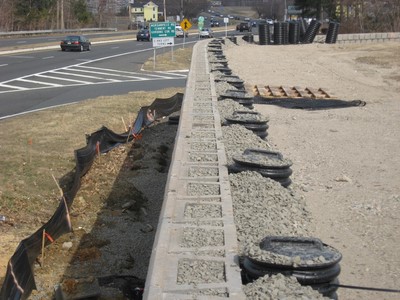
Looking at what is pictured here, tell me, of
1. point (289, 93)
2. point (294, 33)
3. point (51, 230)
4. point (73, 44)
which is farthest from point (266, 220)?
point (294, 33)

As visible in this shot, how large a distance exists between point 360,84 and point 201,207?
26227 mm

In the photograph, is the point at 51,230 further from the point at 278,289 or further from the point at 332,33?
the point at 332,33

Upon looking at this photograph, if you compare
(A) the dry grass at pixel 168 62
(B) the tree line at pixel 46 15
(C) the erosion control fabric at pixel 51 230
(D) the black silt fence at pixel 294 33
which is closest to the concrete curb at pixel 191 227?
(C) the erosion control fabric at pixel 51 230

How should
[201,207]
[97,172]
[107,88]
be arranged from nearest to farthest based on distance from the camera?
[201,207] < [97,172] < [107,88]

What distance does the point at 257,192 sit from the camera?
8359 millimetres

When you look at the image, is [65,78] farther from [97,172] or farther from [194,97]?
[97,172]

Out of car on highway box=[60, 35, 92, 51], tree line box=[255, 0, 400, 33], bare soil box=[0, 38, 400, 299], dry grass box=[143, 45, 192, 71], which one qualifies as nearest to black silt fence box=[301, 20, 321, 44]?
tree line box=[255, 0, 400, 33]

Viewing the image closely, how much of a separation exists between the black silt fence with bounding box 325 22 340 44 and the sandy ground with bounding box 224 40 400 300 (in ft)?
104

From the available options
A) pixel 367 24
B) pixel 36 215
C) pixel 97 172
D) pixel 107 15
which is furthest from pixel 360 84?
pixel 107 15

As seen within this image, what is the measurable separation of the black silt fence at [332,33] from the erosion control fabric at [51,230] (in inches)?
1888

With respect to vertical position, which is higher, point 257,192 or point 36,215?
point 257,192

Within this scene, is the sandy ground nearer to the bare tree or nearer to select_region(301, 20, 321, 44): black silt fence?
select_region(301, 20, 321, 44): black silt fence

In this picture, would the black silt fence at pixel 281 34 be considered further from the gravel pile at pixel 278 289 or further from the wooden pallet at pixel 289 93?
the gravel pile at pixel 278 289

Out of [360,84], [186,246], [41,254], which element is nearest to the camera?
[186,246]
